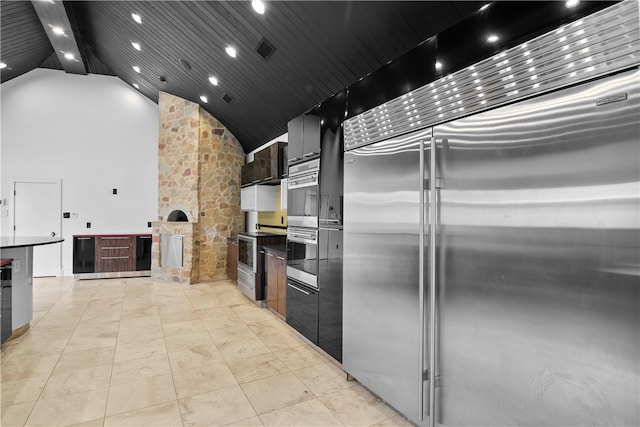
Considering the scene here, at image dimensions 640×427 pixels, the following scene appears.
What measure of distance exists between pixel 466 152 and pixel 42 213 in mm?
8510

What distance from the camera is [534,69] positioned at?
4.67ft

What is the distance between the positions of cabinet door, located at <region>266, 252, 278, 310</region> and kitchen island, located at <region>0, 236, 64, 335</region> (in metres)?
2.32

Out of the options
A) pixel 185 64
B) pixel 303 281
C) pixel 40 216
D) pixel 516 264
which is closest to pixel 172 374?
pixel 303 281

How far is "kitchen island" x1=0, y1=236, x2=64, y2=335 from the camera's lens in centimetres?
355

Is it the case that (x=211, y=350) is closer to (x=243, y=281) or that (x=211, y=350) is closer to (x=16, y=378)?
(x=16, y=378)

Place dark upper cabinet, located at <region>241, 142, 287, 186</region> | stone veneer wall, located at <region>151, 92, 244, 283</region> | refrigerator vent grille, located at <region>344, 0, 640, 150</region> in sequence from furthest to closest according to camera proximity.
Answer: stone veneer wall, located at <region>151, 92, 244, 283</region>
dark upper cabinet, located at <region>241, 142, 287, 186</region>
refrigerator vent grille, located at <region>344, 0, 640, 150</region>

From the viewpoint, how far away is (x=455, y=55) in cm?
181

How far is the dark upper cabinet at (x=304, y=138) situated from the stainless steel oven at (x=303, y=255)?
2.54 feet

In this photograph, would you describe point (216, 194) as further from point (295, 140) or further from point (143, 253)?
point (295, 140)

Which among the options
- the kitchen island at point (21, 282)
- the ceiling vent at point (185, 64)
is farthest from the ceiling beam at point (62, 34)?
the kitchen island at point (21, 282)

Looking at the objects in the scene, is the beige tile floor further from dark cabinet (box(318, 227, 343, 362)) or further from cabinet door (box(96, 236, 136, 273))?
cabinet door (box(96, 236, 136, 273))

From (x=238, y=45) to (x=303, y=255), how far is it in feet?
9.18

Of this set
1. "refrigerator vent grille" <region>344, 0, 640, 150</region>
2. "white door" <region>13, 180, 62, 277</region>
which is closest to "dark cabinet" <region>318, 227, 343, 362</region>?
"refrigerator vent grille" <region>344, 0, 640, 150</region>

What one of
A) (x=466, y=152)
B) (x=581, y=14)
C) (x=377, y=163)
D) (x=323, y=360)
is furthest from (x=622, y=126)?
(x=323, y=360)
